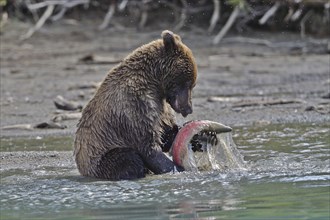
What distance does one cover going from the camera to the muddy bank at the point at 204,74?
13016mm

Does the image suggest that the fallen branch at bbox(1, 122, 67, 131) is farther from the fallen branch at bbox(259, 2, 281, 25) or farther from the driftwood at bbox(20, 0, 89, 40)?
the fallen branch at bbox(259, 2, 281, 25)

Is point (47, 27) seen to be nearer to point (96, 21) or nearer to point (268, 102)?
point (96, 21)

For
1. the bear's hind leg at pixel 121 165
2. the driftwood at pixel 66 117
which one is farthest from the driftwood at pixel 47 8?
the bear's hind leg at pixel 121 165

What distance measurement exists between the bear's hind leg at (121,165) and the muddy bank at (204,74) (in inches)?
131

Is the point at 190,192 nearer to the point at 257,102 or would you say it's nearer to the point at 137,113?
the point at 137,113

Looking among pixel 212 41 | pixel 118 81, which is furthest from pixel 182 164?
pixel 212 41

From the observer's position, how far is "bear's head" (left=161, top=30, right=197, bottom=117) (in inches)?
355

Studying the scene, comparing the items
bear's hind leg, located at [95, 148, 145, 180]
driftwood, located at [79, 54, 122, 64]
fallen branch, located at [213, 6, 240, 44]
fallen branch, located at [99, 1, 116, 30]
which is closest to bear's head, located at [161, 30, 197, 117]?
bear's hind leg, located at [95, 148, 145, 180]

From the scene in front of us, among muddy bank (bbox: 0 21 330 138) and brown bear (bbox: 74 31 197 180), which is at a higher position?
brown bear (bbox: 74 31 197 180)

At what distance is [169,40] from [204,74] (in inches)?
280

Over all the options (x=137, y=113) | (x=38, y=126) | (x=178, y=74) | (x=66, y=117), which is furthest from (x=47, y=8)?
(x=137, y=113)

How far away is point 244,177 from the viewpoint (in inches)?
337

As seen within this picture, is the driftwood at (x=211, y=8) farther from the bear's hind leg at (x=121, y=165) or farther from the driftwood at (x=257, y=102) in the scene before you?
the bear's hind leg at (x=121, y=165)

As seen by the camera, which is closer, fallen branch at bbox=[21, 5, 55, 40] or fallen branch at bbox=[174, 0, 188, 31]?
fallen branch at bbox=[21, 5, 55, 40]
